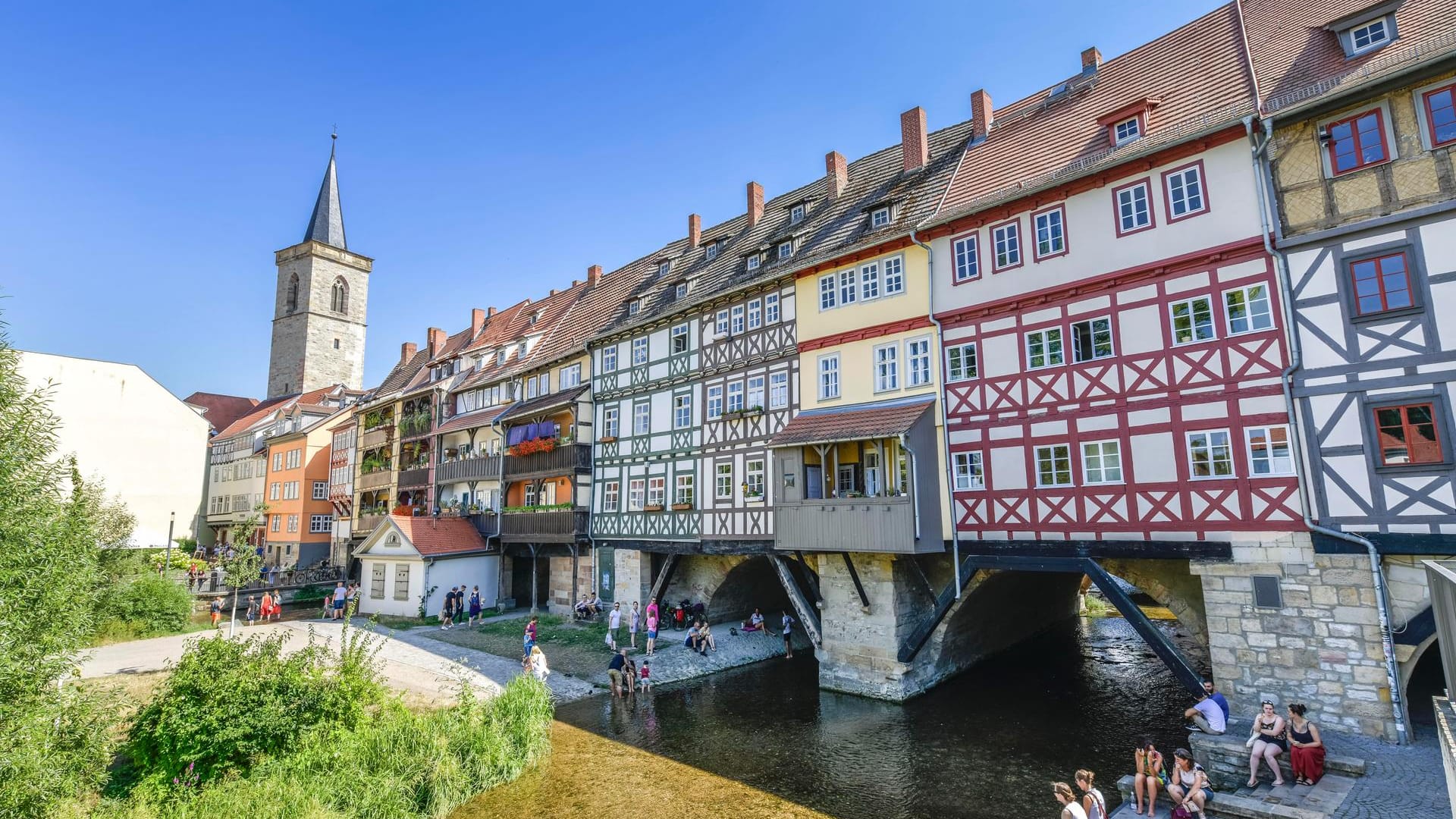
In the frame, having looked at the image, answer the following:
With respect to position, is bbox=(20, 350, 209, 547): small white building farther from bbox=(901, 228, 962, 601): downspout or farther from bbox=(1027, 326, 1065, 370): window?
bbox=(1027, 326, 1065, 370): window

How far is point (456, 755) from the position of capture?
1269 centimetres

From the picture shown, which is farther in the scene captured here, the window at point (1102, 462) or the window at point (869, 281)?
the window at point (869, 281)

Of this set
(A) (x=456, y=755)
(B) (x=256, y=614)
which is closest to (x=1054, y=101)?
(A) (x=456, y=755)

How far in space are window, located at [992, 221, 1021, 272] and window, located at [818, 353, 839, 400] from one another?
4922mm

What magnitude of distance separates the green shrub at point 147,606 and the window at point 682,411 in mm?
20630

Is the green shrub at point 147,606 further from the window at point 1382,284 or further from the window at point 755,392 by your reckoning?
the window at point 1382,284

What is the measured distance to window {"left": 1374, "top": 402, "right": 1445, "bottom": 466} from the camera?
11.4 metres

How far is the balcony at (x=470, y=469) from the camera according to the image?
1246 inches

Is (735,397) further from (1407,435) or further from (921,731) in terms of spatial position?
(1407,435)

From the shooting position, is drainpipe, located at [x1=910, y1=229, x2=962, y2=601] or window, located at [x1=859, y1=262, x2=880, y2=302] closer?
drainpipe, located at [x1=910, y1=229, x2=962, y2=601]

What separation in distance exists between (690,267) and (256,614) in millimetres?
24444

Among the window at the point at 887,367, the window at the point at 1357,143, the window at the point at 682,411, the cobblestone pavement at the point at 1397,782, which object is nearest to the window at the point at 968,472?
the window at the point at 887,367

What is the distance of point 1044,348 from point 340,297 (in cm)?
6746

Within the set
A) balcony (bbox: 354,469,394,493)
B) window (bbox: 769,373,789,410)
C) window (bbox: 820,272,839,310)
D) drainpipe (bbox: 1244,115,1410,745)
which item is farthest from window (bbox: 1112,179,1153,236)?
balcony (bbox: 354,469,394,493)
